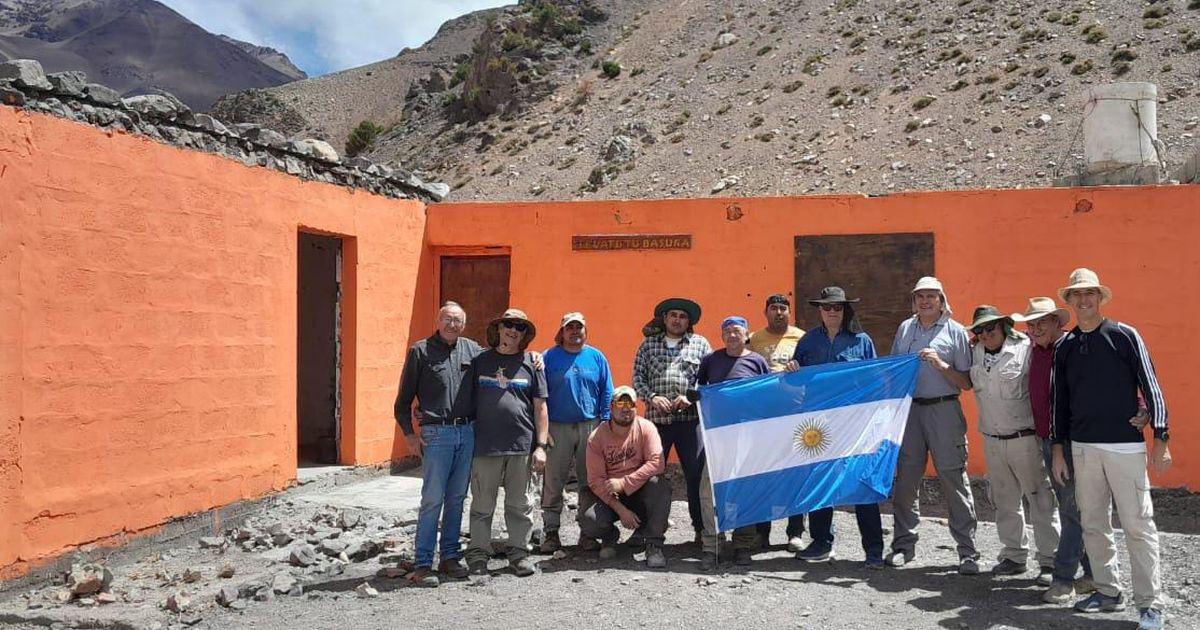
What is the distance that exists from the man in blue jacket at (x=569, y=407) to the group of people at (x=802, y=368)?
0.03ft

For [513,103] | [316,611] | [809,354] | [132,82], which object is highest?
[132,82]

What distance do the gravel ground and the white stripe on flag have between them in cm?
63

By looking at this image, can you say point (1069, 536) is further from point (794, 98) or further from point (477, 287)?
point (794, 98)

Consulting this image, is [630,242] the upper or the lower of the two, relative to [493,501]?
upper

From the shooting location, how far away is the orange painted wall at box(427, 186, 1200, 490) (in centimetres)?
818

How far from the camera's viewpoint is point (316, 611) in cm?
523

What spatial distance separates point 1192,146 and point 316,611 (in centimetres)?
2603

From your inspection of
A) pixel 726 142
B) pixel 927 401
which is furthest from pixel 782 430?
pixel 726 142

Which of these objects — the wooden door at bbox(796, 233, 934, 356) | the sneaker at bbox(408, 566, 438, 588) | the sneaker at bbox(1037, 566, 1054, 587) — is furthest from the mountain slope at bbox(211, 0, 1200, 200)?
the sneaker at bbox(408, 566, 438, 588)

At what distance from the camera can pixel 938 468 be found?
575 cm

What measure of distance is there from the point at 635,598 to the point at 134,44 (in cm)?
11771

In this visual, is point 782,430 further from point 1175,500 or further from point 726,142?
point 726,142

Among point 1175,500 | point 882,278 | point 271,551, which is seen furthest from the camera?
point 882,278

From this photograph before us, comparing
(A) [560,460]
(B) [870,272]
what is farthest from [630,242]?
(A) [560,460]
